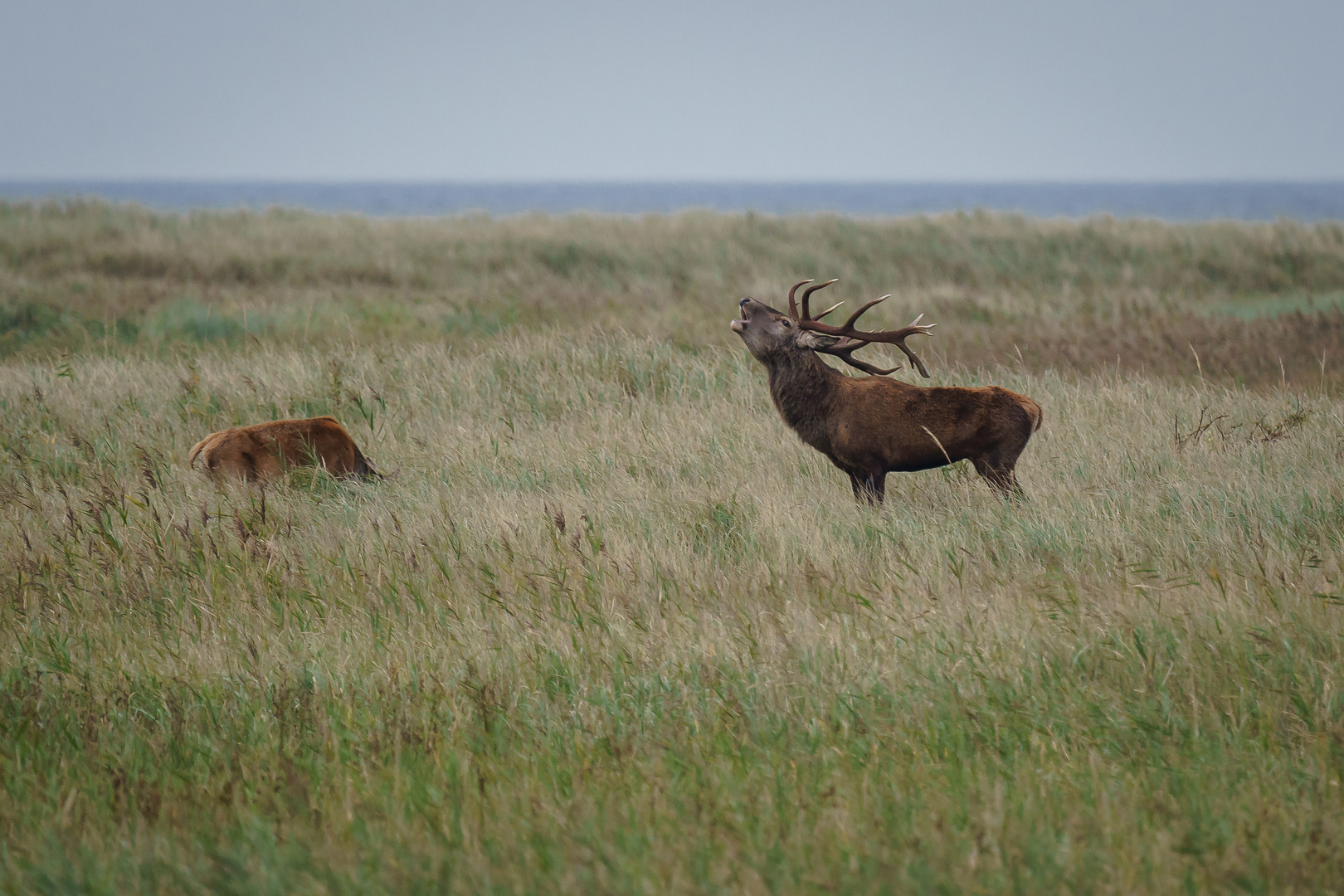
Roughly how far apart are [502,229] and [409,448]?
14.9 metres

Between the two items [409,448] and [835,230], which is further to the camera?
[835,230]

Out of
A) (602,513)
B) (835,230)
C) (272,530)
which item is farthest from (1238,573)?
(835,230)

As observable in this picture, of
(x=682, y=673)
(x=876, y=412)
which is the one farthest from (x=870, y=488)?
(x=682, y=673)

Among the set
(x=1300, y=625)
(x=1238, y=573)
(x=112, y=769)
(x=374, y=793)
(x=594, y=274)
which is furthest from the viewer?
(x=594, y=274)

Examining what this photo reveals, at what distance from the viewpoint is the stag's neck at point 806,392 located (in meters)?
5.41

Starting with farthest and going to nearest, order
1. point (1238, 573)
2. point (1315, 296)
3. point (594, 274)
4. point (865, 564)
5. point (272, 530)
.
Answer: point (594, 274) → point (1315, 296) → point (272, 530) → point (865, 564) → point (1238, 573)

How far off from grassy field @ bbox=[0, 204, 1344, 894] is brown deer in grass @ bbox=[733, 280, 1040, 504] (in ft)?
0.90

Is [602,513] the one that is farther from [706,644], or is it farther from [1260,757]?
[1260,757]

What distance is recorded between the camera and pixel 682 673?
11.5 ft

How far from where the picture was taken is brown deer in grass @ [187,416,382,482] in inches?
227

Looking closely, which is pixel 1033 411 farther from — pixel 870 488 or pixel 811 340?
pixel 811 340

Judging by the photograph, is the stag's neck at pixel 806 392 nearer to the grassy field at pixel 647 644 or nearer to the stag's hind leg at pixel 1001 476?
the grassy field at pixel 647 644

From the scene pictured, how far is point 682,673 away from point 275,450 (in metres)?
3.38

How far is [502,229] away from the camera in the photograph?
21.0 m
